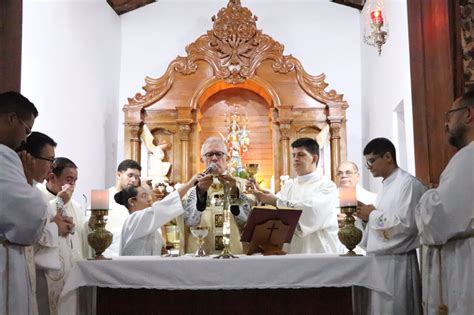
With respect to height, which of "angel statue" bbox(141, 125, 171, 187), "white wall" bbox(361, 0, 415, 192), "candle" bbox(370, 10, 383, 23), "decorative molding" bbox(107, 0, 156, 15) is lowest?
"angel statue" bbox(141, 125, 171, 187)

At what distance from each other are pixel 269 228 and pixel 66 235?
144 centimetres

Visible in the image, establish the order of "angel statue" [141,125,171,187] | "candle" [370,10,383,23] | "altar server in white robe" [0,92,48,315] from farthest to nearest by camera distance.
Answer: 1. "angel statue" [141,125,171,187]
2. "candle" [370,10,383,23]
3. "altar server in white robe" [0,92,48,315]

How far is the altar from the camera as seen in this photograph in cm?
355

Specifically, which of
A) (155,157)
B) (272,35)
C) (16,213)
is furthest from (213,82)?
(16,213)

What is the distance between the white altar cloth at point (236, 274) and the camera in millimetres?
3545

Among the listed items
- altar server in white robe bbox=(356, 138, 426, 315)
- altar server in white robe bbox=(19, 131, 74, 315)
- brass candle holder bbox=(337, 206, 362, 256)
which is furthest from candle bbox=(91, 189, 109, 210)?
altar server in white robe bbox=(356, 138, 426, 315)

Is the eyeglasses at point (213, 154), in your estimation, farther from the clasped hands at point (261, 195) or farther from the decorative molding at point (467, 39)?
the decorative molding at point (467, 39)

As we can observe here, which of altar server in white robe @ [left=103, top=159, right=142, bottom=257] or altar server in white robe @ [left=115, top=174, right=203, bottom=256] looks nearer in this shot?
altar server in white robe @ [left=115, top=174, right=203, bottom=256]

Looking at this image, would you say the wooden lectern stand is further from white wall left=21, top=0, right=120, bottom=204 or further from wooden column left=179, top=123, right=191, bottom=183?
wooden column left=179, top=123, right=191, bottom=183

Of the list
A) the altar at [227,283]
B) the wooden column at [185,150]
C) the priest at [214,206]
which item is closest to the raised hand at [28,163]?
the altar at [227,283]

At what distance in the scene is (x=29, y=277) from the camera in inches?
127

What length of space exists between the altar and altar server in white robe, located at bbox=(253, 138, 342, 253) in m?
1.19

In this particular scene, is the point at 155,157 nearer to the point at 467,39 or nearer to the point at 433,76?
the point at 433,76

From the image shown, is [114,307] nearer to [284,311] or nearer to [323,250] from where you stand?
[284,311]
